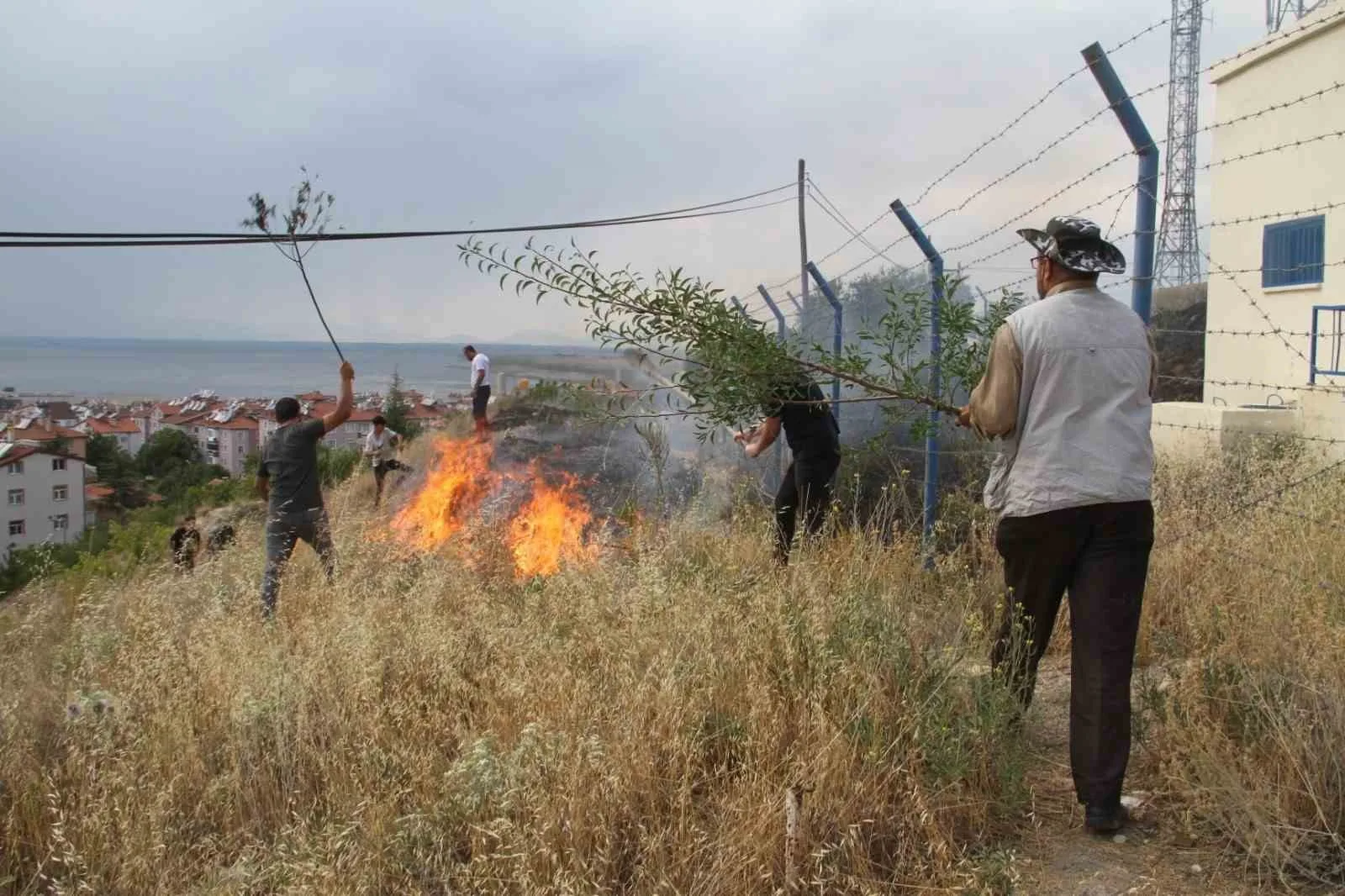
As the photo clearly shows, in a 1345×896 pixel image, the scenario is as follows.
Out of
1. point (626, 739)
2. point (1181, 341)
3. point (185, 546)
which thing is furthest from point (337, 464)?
point (1181, 341)

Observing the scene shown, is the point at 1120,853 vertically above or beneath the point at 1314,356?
beneath

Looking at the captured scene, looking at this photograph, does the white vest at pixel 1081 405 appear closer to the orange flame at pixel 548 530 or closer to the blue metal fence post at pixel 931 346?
the blue metal fence post at pixel 931 346

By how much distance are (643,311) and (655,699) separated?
4.75 feet

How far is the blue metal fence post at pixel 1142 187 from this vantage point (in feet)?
13.1

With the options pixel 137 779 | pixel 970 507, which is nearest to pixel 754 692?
pixel 137 779

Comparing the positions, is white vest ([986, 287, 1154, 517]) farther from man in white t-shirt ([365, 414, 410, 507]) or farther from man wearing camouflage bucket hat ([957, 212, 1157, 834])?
man in white t-shirt ([365, 414, 410, 507])

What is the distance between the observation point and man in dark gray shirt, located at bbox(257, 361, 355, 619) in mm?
6941

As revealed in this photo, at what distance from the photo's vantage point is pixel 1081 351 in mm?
2977

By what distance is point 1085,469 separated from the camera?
9.62ft

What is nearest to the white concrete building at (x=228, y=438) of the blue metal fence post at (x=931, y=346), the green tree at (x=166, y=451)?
the green tree at (x=166, y=451)

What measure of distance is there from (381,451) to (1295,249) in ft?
37.3

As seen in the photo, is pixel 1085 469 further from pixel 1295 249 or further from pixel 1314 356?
pixel 1295 249

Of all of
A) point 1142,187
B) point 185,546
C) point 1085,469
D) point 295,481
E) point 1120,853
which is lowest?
point 185,546

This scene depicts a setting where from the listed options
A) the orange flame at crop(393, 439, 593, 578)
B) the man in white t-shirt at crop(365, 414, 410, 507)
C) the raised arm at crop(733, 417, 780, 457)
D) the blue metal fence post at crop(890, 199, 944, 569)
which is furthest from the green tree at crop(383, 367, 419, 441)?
the blue metal fence post at crop(890, 199, 944, 569)
